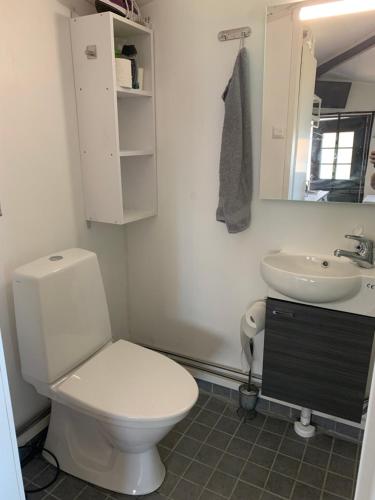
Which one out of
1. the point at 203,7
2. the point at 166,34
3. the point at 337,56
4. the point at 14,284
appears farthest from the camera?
the point at 166,34

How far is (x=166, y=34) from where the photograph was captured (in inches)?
70.7

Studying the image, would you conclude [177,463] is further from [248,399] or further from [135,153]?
[135,153]

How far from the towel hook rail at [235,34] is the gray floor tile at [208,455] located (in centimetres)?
187

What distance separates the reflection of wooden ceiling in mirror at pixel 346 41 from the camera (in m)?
1.48

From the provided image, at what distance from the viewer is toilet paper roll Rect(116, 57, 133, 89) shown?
1.64m

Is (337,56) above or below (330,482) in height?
above

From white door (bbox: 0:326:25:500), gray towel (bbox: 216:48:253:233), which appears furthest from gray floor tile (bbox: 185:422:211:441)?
white door (bbox: 0:326:25:500)

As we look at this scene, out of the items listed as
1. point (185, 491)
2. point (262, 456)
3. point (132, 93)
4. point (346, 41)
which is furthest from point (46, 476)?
point (346, 41)

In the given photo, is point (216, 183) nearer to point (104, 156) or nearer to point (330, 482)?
point (104, 156)

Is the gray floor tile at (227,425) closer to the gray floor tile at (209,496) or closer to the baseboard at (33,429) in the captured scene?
the gray floor tile at (209,496)

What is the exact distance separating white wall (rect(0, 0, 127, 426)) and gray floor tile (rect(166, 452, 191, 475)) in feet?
2.15

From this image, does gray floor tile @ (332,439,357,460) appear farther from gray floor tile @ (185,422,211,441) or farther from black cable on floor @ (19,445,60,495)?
black cable on floor @ (19,445,60,495)

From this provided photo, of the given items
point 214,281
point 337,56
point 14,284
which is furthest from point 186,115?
point 14,284

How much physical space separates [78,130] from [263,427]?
1.71 m
